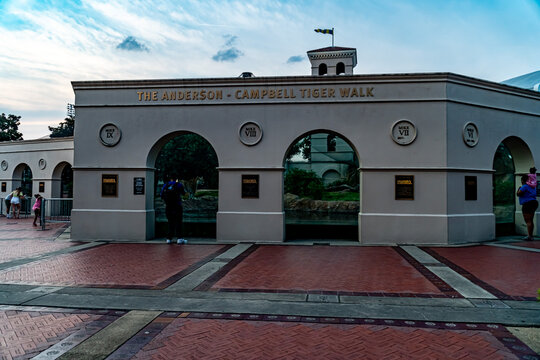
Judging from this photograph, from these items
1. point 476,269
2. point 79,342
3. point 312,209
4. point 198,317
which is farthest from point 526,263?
point 312,209

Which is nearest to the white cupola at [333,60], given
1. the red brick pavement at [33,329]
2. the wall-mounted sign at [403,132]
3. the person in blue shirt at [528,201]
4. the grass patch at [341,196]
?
the grass patch at [341,196]

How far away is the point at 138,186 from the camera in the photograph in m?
12.2

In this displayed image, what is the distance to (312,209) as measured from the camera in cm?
3284

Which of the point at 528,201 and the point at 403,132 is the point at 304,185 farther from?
the point at 528,201

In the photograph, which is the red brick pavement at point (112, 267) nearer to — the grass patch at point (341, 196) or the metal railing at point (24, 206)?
the metal railing at point (24, 206)

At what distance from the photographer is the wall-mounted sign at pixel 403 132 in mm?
11320

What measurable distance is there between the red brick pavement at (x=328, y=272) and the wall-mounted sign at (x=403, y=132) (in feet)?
11.7

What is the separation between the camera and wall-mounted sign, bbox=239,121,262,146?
1180 centimetres

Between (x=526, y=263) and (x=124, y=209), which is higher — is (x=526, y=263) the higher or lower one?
the lower one

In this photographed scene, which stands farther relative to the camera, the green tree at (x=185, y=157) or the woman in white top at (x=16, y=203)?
the green tree at (x=185, y=157)

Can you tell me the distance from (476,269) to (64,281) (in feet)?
28.2

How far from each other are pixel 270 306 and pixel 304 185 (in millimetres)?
31639

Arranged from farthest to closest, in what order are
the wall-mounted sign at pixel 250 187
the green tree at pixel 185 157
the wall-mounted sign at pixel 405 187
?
the green tree at pixel 185 157, the wall-mounted sign at pixel 250 187, the wall-mounted sign at pixel 405 187

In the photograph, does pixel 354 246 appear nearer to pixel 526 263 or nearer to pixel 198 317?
pixel 526 263
